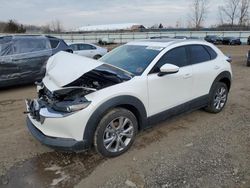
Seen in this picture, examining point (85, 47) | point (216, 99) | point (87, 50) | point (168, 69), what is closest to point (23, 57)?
point (168, 69)

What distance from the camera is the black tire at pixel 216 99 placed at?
504 cm

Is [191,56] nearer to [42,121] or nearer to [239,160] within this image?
[239,160]

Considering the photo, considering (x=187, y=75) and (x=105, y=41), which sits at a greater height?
(x=105, y=41)

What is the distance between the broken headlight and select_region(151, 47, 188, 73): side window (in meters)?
1.27

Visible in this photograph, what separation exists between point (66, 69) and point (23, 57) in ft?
15.5

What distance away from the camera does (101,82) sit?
11.7 feet

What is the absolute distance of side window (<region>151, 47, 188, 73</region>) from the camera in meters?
3.95

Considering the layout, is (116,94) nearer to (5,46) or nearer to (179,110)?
(179,110)

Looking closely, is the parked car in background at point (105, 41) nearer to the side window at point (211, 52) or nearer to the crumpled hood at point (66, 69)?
the side window at point (211, 52)

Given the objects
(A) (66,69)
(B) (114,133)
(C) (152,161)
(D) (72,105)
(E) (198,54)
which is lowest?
(C) (152,161)

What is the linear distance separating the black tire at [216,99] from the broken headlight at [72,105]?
2892 millimetres

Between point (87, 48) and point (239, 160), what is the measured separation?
12585 mm

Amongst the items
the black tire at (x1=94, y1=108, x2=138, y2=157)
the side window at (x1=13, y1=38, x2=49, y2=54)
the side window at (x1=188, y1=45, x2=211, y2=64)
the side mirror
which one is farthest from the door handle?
the side window at (x1=13, y1=38, x2=49, y2=54)

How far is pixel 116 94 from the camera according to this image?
3340 millimetres
